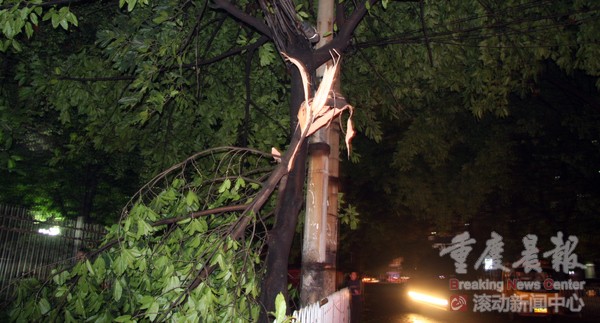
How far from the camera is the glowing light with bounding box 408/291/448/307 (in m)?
18.6

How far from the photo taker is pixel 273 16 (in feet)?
15.3

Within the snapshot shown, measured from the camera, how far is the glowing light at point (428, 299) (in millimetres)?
18605

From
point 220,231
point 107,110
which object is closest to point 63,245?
point 107,110

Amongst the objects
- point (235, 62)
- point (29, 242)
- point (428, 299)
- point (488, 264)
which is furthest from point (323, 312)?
point (488, 264)

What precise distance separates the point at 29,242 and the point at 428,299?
53.7ft

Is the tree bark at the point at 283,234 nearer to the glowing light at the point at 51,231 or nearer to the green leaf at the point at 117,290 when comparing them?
the green leaf at the point at 117,290

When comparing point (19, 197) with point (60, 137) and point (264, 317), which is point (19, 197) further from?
point (264, 317)

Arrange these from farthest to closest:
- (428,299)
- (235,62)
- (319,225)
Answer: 1. (428,299)
2. (235,62)
3. (319,225)

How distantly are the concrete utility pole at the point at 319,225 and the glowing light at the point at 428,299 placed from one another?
1545 centimetres

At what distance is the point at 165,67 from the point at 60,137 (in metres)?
8.26

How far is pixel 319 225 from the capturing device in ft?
14.3

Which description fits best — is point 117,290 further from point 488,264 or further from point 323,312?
point 488,264

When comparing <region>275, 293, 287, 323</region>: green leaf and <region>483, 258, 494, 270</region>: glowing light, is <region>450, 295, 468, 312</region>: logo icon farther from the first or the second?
<region>275, 293, 287, 323</region>: green leaf

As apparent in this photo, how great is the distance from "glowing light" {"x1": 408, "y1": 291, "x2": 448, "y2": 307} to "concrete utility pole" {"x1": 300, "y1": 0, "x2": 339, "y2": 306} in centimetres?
1545
